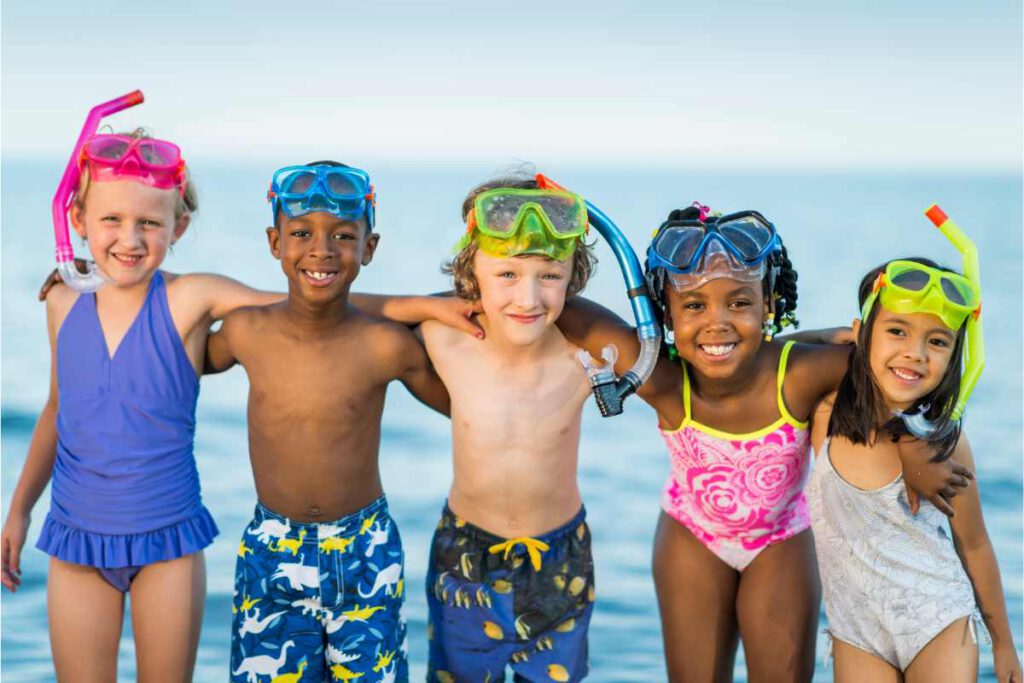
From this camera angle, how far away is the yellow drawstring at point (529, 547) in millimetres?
4383

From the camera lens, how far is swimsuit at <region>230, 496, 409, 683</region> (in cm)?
436

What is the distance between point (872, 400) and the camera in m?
4.22

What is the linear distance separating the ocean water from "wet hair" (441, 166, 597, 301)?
2.00 m

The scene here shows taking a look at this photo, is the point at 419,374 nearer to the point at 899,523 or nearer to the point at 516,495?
the point at 516,495

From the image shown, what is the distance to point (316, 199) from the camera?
14.2ft

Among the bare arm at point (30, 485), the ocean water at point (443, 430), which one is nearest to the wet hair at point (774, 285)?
the bare arm at point (30, 485)

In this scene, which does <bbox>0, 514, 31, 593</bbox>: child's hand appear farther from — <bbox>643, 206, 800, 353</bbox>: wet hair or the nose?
<bbox>643, 206, 800, 353</bbox>: wet hair

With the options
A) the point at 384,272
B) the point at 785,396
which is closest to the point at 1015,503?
the point at 785,396

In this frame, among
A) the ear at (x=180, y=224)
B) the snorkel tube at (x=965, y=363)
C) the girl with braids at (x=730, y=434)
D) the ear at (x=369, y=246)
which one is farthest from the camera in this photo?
the ear at (x=180, y=224)

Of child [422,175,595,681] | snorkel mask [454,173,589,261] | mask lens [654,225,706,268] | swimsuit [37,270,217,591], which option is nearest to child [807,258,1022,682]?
mask lens [654,225,706,268]

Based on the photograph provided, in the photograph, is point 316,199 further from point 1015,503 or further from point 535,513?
point 1015,503

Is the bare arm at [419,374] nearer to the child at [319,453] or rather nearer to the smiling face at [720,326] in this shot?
the child at [319,453]

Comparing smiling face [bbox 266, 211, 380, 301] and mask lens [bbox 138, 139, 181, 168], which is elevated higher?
mask lens [bbox 138, 139, 181, 168]

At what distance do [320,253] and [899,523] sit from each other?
1.98 meters
